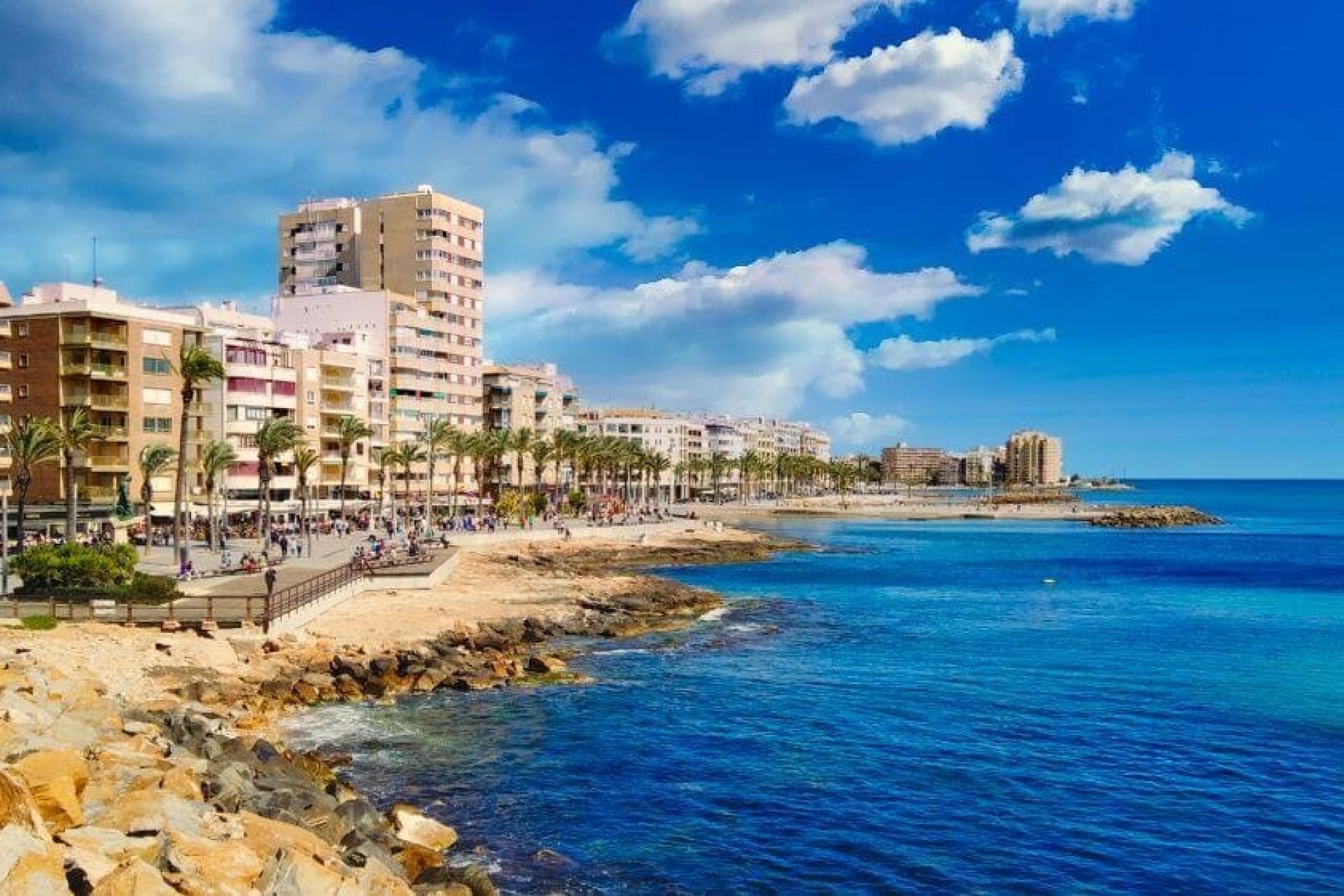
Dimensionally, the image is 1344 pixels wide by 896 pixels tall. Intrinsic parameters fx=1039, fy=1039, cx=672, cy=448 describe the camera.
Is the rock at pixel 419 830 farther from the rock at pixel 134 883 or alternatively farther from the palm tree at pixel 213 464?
the palm tree at pixel 213 464

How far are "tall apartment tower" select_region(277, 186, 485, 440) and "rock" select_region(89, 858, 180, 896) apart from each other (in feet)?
340

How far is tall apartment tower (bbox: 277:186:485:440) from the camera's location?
116 meters

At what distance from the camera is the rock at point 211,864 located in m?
14.5

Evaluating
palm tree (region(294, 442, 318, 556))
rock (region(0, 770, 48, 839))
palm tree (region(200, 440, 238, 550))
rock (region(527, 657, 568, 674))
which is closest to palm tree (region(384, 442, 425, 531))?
palm tree (region(294, 442, 318, 556))

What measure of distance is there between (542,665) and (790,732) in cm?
1225

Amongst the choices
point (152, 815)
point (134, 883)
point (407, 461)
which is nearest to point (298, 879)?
point (134, 883)

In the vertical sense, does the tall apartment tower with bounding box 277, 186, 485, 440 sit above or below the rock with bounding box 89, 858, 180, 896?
above

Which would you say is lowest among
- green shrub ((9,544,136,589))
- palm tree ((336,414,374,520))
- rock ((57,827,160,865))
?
rock ((57,827,160,865))

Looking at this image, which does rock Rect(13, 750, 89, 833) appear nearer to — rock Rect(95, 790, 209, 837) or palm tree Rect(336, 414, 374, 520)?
rock Rect(95, 790, 209, 837)

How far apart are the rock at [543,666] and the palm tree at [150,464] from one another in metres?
36.0

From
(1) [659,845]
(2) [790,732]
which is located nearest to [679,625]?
(2) [790,732]

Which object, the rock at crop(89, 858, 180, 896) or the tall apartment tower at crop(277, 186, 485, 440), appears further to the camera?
the tall apartment tower at crop(277, 186, 485, 440)

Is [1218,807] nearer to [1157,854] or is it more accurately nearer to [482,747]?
[1157,854]

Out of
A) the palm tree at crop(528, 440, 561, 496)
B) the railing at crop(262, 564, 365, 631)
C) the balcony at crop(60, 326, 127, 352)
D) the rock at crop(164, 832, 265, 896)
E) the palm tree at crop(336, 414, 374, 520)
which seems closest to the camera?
the rock at crop(164, 832, 265, 896)
